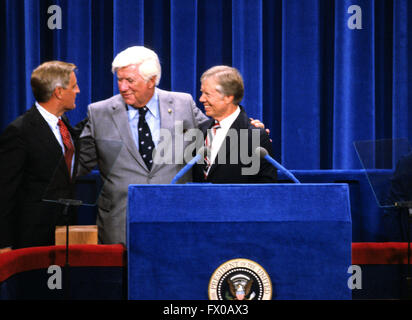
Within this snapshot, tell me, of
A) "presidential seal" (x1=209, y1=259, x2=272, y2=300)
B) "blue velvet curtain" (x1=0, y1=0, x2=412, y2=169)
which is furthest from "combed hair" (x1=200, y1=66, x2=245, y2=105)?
"blue velvet curtain" (x1=0, y1=0, x2=412, y2=169)

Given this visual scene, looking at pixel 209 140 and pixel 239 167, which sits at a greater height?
pixel 209 140

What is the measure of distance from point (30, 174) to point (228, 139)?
92 centimetres

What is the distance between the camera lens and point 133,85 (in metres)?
2.53

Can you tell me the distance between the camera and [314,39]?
3822 millimetres

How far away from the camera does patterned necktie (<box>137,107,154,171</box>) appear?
2.54 m

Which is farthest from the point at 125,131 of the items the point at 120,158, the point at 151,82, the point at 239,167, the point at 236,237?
the point at 236,237

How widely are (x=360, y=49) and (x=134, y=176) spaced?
2.17 meters

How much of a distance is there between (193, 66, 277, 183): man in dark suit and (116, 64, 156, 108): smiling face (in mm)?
302

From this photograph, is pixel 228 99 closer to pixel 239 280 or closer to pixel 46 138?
pixel 46 138

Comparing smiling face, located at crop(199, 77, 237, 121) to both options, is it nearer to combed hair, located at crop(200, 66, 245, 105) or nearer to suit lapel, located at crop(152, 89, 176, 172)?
combed hair, located at crop(200, 66, 245, 105)

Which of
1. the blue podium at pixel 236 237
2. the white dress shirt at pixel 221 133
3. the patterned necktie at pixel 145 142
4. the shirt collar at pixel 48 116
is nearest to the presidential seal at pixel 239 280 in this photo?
the blue podium at pixel 236 237

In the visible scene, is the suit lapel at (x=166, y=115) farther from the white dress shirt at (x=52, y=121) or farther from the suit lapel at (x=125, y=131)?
the white dress shirt at (x=52, y=121)

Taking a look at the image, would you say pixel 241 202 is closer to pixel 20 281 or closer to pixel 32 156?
pixel 20 281

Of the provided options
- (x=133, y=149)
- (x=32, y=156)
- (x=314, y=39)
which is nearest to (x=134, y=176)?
(x=133, y=149)
